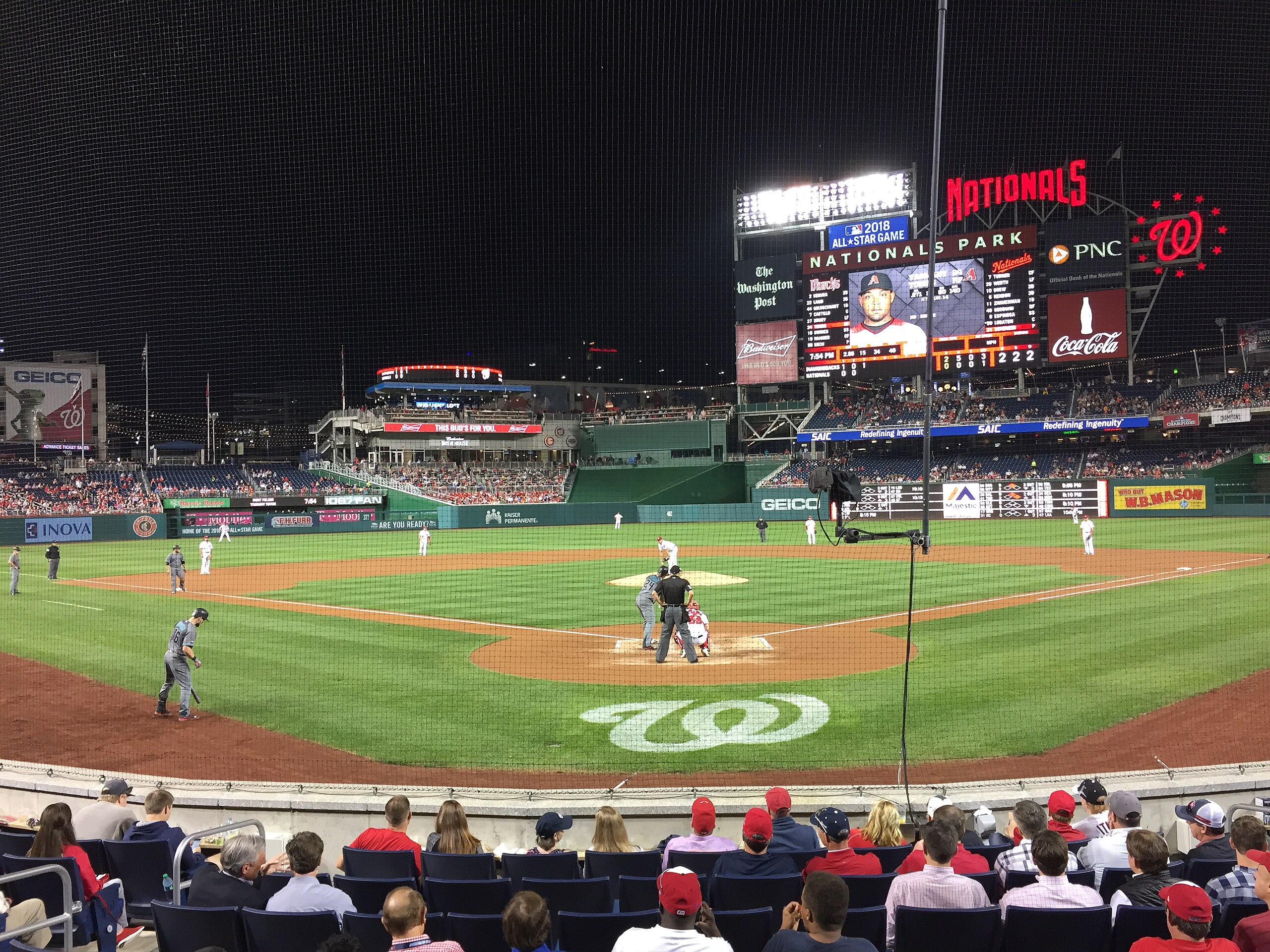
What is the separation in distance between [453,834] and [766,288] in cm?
5302

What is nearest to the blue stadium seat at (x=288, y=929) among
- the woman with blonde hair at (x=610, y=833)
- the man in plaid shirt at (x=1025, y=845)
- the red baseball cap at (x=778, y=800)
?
the woman with blonde hair at (x=610, y=833)

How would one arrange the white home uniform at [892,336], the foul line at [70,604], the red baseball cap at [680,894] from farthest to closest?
1. the white home uniform at [892,336]
2. the foul line at [70,604]
3. the red baseball cap at [680,894]

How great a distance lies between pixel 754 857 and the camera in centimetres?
466

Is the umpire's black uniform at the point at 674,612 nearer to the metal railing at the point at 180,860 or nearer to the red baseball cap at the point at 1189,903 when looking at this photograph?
the metal railing at the point at 180,860

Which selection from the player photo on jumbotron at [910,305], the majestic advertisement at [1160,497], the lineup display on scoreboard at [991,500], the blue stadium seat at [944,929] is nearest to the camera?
the blue stadium seat at [944,929]

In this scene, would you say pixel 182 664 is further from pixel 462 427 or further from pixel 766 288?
pixel 462 427

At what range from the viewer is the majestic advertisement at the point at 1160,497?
40625 millimetres

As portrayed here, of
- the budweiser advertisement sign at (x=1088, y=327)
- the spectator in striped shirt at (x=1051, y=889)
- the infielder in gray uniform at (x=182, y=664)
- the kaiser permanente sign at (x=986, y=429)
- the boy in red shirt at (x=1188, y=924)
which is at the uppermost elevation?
the budweiser advertisement sign at (x=1088, y=327)

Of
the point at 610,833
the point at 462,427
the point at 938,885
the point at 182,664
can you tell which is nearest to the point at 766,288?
the point at 462,427

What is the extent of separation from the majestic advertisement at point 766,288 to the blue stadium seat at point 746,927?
5300cm

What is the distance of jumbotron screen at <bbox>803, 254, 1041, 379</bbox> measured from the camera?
47281 millimetres

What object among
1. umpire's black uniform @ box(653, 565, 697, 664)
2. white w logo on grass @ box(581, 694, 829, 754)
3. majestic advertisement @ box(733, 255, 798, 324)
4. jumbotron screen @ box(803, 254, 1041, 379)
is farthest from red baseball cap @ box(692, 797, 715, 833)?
majestic advertisement @ box(733, 255, 798, 324)

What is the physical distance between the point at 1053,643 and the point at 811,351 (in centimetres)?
4008

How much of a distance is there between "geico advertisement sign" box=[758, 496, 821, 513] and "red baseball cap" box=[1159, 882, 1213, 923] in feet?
154
